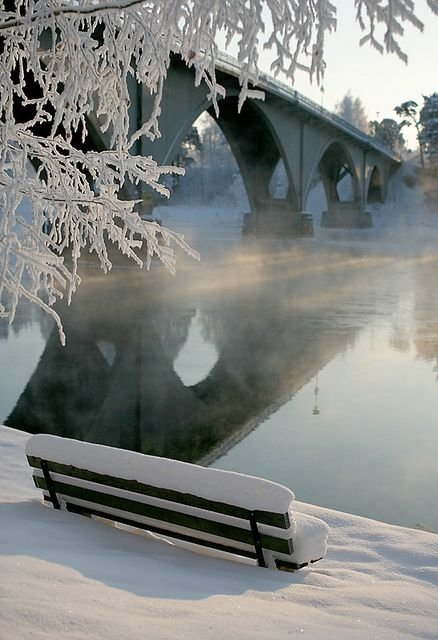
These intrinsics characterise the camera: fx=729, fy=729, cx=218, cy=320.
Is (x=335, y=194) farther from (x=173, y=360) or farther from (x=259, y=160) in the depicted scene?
(x=173, y=360)

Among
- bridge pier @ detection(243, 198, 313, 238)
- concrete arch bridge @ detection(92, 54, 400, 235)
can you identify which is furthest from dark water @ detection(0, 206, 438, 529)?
bridge pier @ detection(243, 198, 313, 238)

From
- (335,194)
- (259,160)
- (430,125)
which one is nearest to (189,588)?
A: (259,160)

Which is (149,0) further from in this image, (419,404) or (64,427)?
(419,404)

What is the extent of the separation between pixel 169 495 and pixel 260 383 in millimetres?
6707

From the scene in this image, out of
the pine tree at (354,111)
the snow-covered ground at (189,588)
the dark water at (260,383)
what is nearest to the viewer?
the snow-covered ground at (189,588)

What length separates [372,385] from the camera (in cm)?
1093

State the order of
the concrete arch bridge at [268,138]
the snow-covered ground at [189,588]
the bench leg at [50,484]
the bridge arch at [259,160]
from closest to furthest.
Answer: the snow-covered ground at [189,588]
the bench leg at [50,484]
the concrete arch bridge at [268,138]
the bridge arch at [259,160]

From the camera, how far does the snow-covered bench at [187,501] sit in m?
4.22

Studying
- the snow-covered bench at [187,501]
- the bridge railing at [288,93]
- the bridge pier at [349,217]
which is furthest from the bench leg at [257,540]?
the bridge pier at [349,217]

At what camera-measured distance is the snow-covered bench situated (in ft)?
13.8

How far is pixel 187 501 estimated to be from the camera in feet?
14.5

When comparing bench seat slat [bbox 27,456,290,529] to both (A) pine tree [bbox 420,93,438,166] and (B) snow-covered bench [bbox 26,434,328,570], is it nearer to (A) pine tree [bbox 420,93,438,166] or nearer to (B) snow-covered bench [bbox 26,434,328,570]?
(B) snow-covered bench [bbox 26,434,328,570]

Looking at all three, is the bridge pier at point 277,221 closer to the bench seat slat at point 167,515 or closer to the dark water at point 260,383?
the dark water at point 260,383

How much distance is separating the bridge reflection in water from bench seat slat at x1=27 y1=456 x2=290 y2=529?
306cm
